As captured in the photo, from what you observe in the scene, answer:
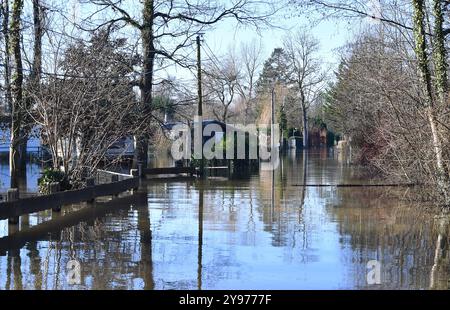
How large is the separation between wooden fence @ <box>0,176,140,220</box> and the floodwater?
0.32 meters

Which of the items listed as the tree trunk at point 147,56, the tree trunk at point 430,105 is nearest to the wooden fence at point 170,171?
the tree trunk at point 147,56

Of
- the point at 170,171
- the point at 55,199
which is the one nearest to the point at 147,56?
the point at 170,171

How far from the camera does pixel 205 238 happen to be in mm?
12133

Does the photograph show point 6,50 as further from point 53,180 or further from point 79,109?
point 53,180

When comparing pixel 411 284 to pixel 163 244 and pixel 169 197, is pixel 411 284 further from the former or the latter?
pixel 169 197

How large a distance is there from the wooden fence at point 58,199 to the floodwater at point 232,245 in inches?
12.7

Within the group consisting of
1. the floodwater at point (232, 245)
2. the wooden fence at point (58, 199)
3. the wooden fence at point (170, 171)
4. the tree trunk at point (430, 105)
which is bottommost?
the floodwater at point (232, 245)

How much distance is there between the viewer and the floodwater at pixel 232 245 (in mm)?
8727

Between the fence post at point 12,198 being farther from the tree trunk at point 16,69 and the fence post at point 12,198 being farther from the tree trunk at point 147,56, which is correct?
the tree trunk at point 147,56

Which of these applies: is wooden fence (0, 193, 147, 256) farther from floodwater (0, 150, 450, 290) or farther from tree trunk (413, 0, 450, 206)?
tree trunk (413, 0, 450, 206)

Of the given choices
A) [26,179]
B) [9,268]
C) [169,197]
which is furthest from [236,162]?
[9,268]

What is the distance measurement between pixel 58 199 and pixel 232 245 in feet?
19.0

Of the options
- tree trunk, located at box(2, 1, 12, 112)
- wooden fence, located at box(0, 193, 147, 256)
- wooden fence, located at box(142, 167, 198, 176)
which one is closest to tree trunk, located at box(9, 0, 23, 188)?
tree trunk, located at box(2, 1, 12, 112)

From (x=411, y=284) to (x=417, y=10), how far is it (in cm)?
962
